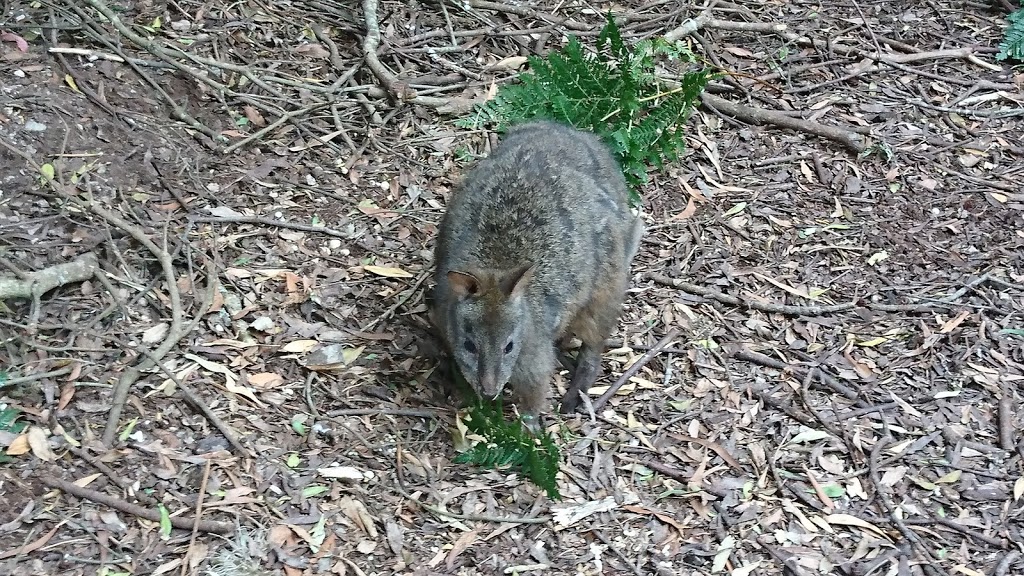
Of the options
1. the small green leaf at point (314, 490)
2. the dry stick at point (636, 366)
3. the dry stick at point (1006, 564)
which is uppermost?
Answer: the small green leaf at point (314, 490)

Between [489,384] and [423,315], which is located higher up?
[489,384]

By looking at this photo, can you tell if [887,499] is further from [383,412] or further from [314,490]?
[314,490]

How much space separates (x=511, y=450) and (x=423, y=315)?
4.08ft

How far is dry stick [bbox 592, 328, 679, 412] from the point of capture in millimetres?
4926

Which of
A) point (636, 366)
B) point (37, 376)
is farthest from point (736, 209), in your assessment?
point (37, 376)

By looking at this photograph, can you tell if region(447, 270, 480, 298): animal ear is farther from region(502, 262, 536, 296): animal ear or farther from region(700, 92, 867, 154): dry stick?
region(700, 92, 867, 154): dry stick

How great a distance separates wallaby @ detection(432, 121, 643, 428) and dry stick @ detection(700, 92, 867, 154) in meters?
2.15

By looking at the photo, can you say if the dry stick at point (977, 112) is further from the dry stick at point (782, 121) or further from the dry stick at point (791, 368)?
the dry stick at point (791, 368)

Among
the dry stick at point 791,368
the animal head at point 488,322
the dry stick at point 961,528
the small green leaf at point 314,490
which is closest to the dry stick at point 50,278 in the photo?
the small green leaf at point 314,490

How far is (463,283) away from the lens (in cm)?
424

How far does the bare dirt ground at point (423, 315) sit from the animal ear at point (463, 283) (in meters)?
0.73

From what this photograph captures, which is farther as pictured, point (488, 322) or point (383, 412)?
point (383, 412)

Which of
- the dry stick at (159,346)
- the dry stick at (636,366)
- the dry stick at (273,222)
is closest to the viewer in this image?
the dry stick at (159,346)

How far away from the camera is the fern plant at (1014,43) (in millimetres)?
7469
